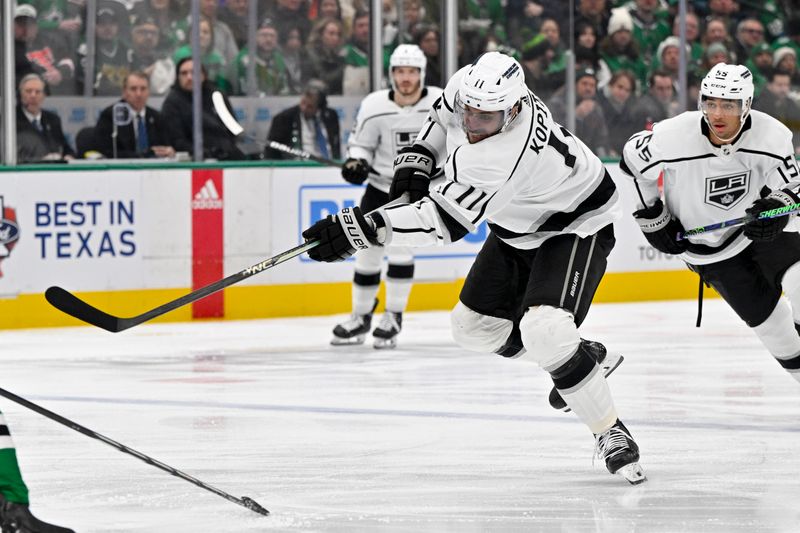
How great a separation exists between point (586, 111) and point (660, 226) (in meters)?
4.29

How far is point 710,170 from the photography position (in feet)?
15.0

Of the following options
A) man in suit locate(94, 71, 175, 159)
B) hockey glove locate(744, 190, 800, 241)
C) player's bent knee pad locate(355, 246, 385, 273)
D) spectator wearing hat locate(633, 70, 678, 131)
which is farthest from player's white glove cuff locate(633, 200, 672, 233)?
spectator wearing hat locate(633, 70, 678, 131)

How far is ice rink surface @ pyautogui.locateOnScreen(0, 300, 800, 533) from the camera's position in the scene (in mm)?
3630

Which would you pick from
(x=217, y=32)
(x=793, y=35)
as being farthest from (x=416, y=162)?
(x=793, y=35)

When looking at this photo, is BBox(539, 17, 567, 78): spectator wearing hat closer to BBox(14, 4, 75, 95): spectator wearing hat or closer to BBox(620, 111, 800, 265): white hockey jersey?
BBox(14, 4, 75, 95): spectator wearing hat

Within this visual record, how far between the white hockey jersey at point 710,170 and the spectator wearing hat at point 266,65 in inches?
145

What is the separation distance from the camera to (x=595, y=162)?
4105mm

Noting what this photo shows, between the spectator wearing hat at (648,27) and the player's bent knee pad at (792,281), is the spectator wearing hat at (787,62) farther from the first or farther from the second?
the player's bent knee pad at (792,281)

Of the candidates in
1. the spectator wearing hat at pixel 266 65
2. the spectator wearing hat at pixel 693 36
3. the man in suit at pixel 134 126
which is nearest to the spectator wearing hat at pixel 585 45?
the spectator wearing hat at pixel 693 36

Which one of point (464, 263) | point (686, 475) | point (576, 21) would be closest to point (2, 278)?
point (464, 263)

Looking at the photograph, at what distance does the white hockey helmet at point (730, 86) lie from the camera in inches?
174

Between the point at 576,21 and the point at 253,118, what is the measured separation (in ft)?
6.46

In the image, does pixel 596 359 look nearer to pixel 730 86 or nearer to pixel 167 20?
pixel 730 86

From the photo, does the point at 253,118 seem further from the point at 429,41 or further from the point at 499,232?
the point at 499,232
